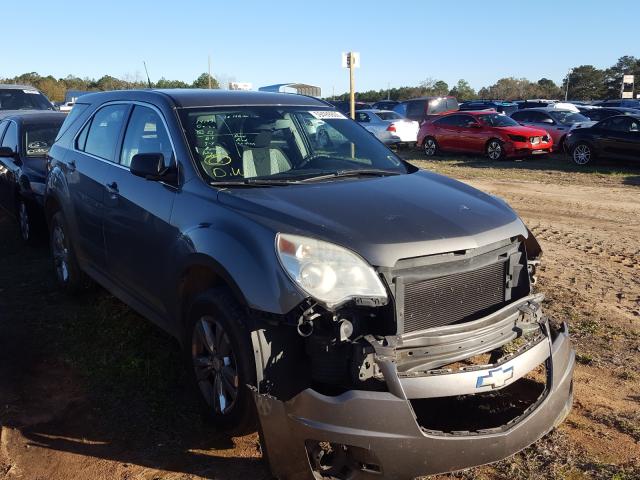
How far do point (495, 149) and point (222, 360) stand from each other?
15932mm

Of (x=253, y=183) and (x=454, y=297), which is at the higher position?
(x=253, y=183)

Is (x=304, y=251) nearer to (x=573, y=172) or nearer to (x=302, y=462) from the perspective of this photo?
(x=302, y=462)

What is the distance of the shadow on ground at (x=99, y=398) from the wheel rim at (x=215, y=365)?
26 centimetres

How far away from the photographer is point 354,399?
8.57 ft

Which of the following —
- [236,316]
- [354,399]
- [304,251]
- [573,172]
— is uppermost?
[304,251]

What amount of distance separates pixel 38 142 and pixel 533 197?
27.2 ft

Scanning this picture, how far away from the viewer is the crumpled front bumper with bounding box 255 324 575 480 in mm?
2619

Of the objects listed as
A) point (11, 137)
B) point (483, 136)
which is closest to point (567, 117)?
point (483, 136)

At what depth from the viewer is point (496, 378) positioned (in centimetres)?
287

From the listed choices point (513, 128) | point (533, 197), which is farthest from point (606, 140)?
point (533, 197)

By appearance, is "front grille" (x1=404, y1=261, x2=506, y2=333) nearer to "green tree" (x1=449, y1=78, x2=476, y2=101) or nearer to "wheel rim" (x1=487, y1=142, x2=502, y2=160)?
"wheel rim" (x1=487, y1=142, x2=502, y2=160)

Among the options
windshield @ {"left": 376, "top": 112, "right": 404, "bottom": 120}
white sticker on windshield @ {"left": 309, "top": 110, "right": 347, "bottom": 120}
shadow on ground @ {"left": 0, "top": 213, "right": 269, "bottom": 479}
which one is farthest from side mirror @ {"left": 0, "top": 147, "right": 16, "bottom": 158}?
windshield @ {"left": 376, "top": 112, "right": 404, "bottom": 120}

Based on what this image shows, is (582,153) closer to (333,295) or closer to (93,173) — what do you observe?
(93,173)

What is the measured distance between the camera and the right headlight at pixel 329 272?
282cm
